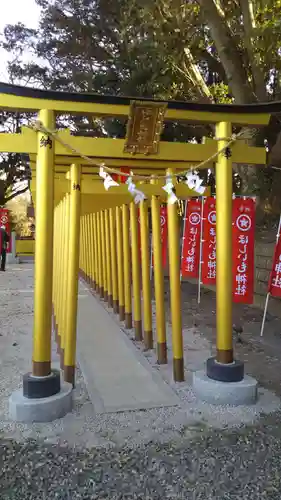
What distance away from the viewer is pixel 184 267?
31.6 ft

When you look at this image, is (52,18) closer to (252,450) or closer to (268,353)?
(268,353)

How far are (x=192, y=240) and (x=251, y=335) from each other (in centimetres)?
304

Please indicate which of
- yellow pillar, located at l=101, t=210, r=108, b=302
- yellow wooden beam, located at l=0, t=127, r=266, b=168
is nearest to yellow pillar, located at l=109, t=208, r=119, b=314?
yellow pillar, located at l=101, t=210, r=108, b=302

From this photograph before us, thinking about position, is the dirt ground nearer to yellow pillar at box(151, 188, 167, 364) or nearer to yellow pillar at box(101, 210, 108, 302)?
yellow pillar at box(151, 188, 167, 364)

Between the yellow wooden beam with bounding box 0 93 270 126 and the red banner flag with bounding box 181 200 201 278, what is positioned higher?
the yellow wooden beam with bounding box 0 93 270 126

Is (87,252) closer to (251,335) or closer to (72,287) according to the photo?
(251,335)

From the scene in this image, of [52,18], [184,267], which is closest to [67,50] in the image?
[52,18]

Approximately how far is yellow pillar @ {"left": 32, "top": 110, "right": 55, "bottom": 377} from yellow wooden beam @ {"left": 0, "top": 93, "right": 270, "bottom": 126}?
0.33 feet

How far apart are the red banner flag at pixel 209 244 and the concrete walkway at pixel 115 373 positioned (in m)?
2.28

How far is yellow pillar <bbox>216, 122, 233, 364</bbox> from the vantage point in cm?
409

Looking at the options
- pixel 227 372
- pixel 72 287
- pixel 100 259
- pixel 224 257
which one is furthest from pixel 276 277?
pixel 100 259

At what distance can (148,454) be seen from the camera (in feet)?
9.80

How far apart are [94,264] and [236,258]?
16.6ft

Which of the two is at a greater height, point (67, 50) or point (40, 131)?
point (67, 50)
